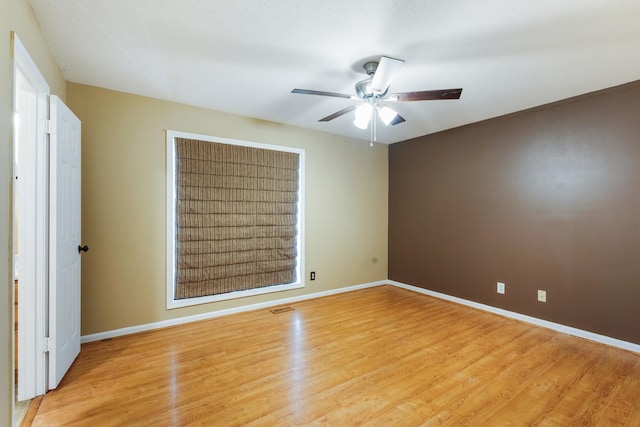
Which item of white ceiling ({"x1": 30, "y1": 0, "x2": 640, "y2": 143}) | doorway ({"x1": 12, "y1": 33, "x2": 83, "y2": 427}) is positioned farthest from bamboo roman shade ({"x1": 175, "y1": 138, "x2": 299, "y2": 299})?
doorway ({"x1": 12, "y1": 33, "x2": 83, "y2": 427})

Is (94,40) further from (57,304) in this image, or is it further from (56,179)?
(57,304)

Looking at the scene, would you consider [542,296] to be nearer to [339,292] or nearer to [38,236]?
[339,292]

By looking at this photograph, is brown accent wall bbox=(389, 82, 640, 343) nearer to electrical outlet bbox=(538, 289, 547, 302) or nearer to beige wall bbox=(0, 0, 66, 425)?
electrical outlet bbox=(538, 289, 547, 302)

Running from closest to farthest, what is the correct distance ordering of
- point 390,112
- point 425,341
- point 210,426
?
point 210,426 → point 390,112 → point 425,341

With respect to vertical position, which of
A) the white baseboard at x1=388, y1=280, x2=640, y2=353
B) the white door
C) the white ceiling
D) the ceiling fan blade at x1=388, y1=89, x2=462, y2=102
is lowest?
the white baseboard at x1=388, y1=280, x2=640, y2=353

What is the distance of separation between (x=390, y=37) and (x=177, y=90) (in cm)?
205

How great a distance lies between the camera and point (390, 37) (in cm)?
197

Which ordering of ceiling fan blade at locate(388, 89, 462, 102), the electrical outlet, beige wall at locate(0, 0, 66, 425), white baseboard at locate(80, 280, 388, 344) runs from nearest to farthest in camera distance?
beige wall at locate(0, 0, 66, 425), ceiling fan blade at locate(388, 89, 462, 102), white baseboard at locate(80, 280, 388, 344), the electrical outlet

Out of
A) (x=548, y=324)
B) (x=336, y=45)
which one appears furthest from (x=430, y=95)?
(x=548, y=324)

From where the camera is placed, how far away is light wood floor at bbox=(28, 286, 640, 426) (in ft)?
5.85

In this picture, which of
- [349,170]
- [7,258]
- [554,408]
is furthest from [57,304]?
[349,170]

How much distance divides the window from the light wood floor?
0.54 m

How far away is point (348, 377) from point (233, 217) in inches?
85.1

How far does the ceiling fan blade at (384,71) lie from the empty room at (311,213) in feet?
0.05
